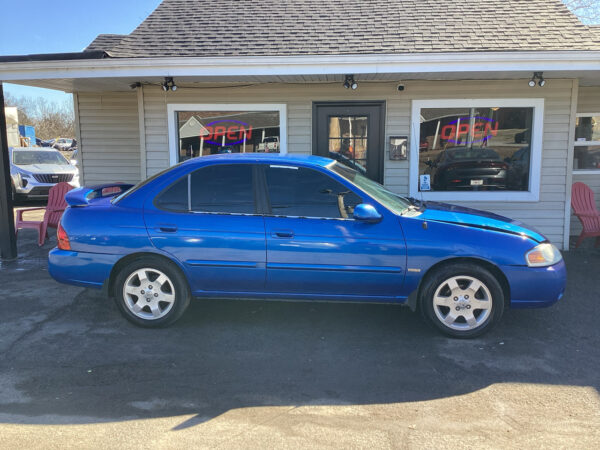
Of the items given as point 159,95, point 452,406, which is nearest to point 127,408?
point 452,406

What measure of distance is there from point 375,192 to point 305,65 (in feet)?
8.72

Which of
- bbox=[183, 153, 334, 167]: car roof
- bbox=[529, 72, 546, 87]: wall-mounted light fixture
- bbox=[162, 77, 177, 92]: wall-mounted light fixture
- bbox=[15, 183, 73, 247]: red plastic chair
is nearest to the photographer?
bbox=[183, 153, 334, 167]: car roof

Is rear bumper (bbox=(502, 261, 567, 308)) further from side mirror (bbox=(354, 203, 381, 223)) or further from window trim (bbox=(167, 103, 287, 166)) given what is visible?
window trim (bbox=(167, 103, 287, 166))

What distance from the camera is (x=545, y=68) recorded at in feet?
21.1

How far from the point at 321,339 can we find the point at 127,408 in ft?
5.79

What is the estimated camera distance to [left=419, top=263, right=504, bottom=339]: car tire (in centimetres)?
425

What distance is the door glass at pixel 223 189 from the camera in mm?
4516

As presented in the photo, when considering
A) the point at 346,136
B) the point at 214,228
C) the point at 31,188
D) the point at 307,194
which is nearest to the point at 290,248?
the point at 307,194

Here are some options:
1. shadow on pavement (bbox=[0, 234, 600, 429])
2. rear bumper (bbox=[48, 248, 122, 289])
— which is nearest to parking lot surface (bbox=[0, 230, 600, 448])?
shadow on pavement (bbox=[0, 234, 600, 429])

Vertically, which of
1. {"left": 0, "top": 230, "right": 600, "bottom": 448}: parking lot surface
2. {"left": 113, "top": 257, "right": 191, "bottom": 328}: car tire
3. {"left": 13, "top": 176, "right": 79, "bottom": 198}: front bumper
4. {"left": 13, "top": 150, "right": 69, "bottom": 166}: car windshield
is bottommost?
{"left": 0, "top": 230, "right": 600, "bottom": 448}: parking lot surface

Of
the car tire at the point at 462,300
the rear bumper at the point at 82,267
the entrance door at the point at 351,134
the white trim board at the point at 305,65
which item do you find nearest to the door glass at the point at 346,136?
the entrance door at the point at 351,134

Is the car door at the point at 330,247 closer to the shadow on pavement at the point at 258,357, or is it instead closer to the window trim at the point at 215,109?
the shadow on pavement at the point at 258,357

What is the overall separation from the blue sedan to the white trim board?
2375 millimetres

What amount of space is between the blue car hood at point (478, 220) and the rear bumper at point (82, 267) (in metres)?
2.93
